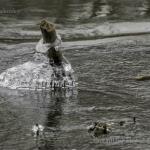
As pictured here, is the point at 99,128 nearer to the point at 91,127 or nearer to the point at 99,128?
the point at 99,128

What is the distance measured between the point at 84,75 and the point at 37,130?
11.5ft

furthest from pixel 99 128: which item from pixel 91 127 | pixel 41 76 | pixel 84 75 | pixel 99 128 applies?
pixel 84 75

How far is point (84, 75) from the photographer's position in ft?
38.9

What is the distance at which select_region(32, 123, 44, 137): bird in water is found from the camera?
8436 mm

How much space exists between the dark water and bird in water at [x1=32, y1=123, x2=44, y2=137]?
84 millimetres

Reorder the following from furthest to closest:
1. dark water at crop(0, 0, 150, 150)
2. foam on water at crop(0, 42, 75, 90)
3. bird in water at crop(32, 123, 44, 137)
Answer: foam on water at crop(0, 42, 75, 90) < bird in water at crop(32, 123, 44, 137) < dark water at crop(0, 0, 150, 150)

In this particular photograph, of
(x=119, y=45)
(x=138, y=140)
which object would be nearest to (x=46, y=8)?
(x=119, y=45)

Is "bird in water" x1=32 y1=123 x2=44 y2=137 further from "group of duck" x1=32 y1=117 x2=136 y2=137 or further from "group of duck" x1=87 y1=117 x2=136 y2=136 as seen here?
"group of duck" x1=87 y1=117 x2=136 y2=136

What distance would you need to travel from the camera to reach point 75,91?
35.5 feet

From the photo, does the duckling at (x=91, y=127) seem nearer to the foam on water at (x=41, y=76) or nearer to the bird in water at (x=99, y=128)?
the bird in water at (x=99, y=128)

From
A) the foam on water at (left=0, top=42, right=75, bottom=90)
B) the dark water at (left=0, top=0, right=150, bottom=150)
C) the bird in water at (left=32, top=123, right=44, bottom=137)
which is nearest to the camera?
the dark water at (left=0, top=0, right=150, bottom=150)

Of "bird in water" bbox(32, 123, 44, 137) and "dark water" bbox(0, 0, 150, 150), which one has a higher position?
"dark water" bbox(0, 0, 150, 150)

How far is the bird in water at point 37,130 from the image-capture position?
844 cm

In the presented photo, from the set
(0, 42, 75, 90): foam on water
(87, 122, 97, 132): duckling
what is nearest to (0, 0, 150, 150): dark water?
(87, 122, 97, 132): duckling
